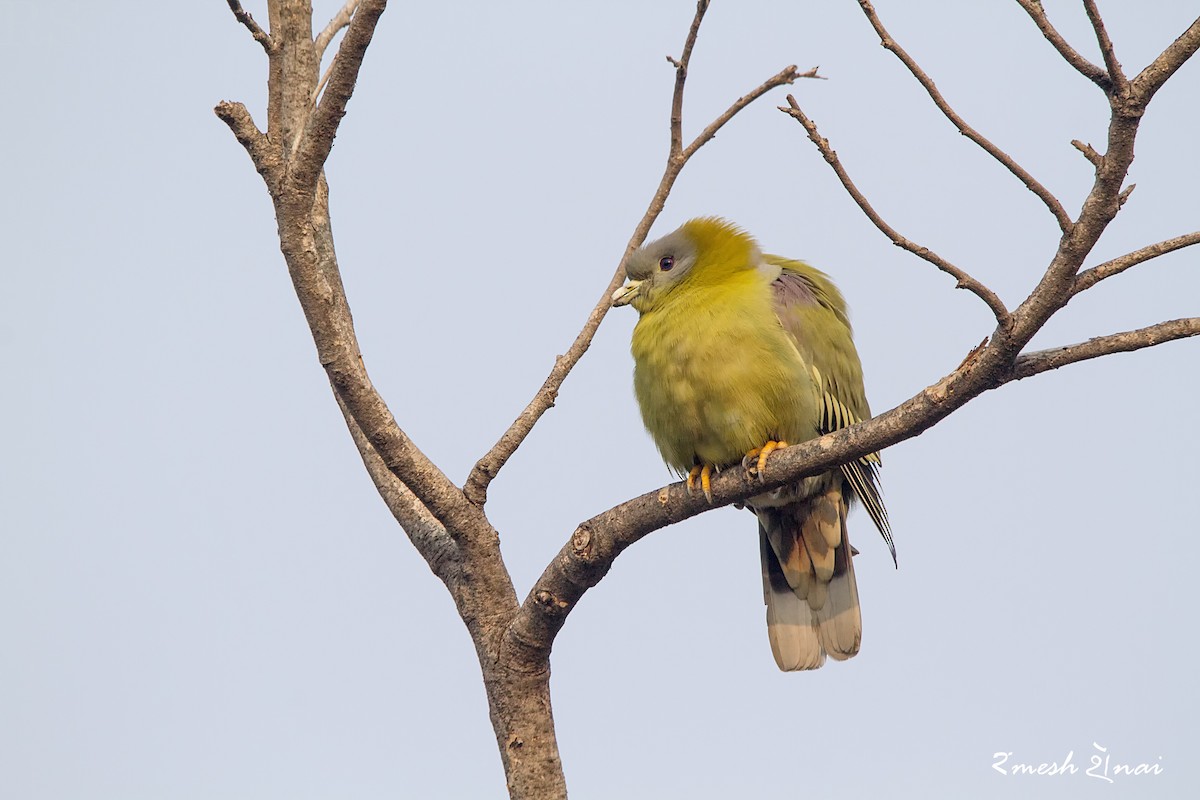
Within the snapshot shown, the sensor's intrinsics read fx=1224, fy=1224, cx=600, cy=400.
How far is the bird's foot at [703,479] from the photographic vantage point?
163 inches

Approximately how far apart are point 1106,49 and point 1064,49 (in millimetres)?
112

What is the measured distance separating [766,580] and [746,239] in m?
1.47

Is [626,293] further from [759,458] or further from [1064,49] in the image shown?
[1064,49]

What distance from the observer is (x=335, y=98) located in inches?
136

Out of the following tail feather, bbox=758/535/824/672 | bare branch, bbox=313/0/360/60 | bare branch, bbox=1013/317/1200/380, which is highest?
bare branch, bbox=313/0/360/60

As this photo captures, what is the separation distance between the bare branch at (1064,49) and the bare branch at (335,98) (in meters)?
1.65

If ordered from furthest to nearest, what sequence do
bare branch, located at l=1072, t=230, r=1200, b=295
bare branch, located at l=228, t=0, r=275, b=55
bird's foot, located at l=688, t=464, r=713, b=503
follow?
bird's foot, located at l=688, t=464, r=713, b=503, bare branch, located at l=228, t=0, r=275, b=55, bare branch, located at l=1072, t=230, r=1200, b=295

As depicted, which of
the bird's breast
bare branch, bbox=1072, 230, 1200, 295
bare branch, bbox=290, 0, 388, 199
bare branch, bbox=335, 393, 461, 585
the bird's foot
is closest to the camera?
bare branch, bbox=1072, 230, 1200, 295

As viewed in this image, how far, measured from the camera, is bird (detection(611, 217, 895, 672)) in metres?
4.53

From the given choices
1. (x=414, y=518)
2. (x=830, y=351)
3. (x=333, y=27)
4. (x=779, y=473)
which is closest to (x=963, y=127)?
(x=779, y=473)

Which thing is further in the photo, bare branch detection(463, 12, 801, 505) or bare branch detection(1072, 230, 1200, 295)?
bare branch detection(463, 12, 801, 505)

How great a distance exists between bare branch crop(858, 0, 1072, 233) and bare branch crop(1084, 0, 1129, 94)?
273mm

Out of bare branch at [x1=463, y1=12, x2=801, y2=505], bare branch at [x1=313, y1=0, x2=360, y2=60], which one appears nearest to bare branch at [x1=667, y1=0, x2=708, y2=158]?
bare branch at [x1=463, y1=12, x2=801, y2=505]

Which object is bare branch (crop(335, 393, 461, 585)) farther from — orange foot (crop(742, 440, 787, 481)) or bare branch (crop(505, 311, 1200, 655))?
orange foot (crop(742, 440, 787, 481))
